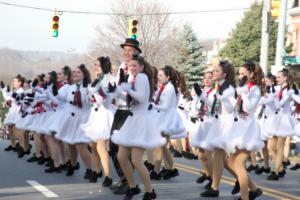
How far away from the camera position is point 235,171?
9922 millimetres

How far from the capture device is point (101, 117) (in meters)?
12.0

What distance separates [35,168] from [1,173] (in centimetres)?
126

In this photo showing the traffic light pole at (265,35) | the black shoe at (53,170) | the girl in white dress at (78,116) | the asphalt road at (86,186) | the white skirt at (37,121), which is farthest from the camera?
the traffic light pole at (265,35)

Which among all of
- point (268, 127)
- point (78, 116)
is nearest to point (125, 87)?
point (78, 116)

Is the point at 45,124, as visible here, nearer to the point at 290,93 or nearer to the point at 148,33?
the point at 290,93

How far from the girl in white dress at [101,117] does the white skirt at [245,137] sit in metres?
2.37

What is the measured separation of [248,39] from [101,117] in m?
43.0

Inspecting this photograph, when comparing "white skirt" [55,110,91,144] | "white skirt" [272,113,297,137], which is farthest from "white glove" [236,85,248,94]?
"white skirt" [272,113,297,137]

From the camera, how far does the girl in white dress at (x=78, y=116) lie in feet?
41.4

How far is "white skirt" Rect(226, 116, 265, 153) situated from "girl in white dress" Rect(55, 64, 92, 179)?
10.7 ft

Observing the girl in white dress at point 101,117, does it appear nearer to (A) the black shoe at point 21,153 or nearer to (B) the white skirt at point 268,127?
(B) the white skirt at point 268,127

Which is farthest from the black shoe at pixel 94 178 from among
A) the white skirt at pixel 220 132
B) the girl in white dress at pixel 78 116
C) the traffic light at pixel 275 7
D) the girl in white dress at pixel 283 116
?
the traffic light at pixel 275 7

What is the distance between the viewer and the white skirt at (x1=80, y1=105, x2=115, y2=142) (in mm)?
11797

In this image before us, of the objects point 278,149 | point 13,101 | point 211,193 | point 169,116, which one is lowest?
point 211,193
